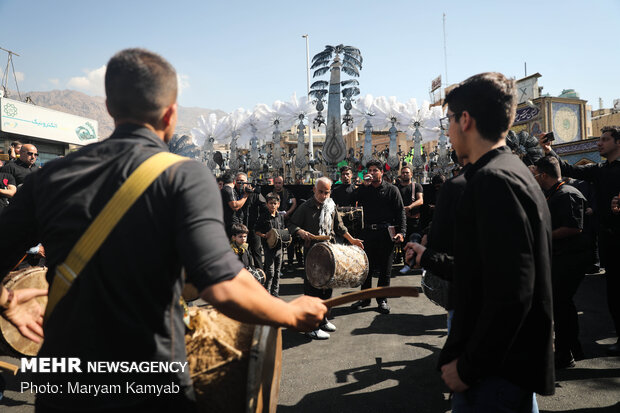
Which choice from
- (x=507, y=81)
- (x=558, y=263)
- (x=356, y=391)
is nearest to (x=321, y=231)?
(x=356, y=391)

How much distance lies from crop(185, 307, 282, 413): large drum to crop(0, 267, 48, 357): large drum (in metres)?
1.52

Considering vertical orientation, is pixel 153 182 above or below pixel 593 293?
above

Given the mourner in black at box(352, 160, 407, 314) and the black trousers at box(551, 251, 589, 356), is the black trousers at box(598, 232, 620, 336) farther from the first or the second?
the mourner in black at box(352, 160, 407, 314)

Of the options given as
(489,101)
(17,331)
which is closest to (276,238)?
(17,331)

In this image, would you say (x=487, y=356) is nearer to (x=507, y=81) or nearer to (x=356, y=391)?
(x=507, y=81)

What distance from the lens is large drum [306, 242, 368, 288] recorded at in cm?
502

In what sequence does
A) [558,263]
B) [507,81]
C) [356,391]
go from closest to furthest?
[507,81] < [356,391] < [558,263]

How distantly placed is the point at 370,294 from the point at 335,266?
→ 3.11m

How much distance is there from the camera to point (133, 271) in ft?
3.93

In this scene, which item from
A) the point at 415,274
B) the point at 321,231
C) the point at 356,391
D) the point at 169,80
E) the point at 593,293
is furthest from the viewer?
the point at 415,274

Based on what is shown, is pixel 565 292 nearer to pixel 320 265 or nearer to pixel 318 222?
pixel 320 265

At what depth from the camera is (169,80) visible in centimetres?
142

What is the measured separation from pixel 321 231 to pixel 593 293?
547cm

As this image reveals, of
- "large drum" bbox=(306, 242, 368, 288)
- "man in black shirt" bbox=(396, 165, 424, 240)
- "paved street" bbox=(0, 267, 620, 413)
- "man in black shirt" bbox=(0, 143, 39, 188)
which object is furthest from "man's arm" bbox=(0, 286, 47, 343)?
"man in black shirt" bbox=(396, 165, 424, 240)
